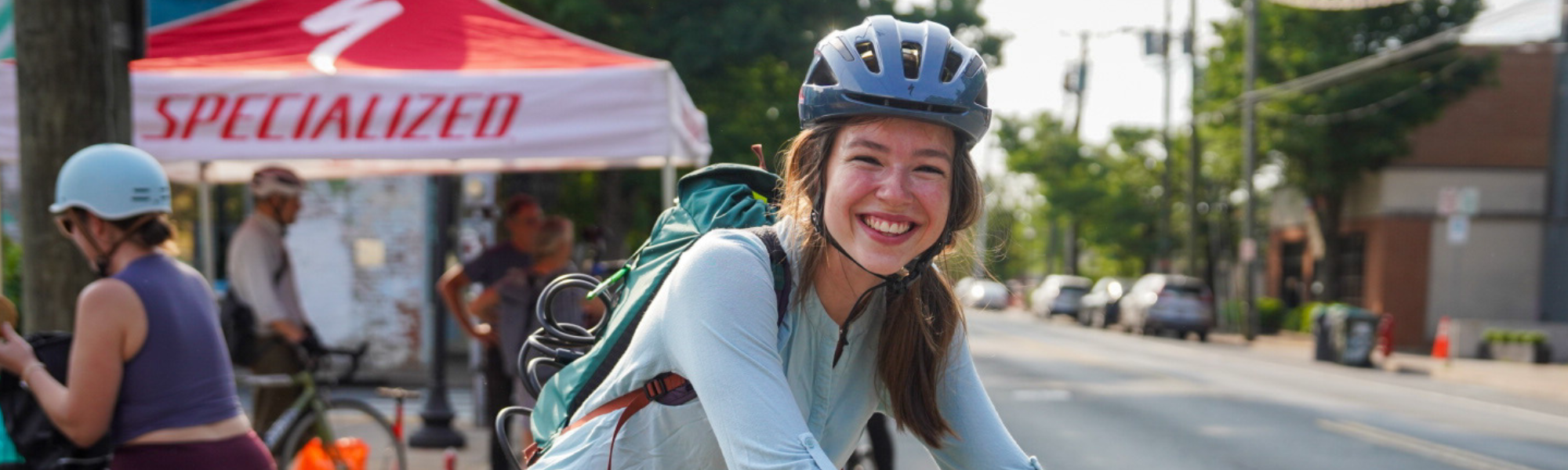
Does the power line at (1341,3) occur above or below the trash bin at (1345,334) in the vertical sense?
above

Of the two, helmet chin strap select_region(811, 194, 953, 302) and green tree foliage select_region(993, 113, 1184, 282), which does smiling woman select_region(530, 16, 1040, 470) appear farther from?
green tree foliage select_region(993, 113, 1184, 282)

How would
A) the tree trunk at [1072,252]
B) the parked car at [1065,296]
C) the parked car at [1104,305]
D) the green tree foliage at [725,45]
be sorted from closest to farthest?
1. the green tree foliage at [725,45]
2. the parked car at [1104,305]
3. the parked car at [1065,296]
4. the tree trunk at [1072,252]

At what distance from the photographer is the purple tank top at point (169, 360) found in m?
3.41

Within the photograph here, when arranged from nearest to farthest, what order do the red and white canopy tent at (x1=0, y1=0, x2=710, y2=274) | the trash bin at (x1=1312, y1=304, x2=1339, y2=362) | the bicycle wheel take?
the red and white canopy tent at (x1=0, y1=0, x2=710, y2=274) → the bicycle wheel → the trash bin at (x1=1312, y1=304, x2=1339, y2=362)

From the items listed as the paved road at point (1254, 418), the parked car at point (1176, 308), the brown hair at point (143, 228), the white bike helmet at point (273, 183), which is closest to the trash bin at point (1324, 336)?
the paved road at point (1254, 418)

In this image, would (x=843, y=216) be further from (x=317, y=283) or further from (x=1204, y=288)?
(x=1204, y=288)

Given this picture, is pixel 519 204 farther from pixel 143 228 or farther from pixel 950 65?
pixel 950 65

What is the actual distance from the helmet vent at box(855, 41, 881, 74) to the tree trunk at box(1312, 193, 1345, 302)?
3558cm

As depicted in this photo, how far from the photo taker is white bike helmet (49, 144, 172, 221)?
3.43 m

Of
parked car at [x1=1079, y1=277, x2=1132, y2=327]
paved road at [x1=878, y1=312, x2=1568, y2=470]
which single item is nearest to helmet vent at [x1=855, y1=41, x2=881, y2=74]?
paved road at [x1=878, y1=312, x2=1568, y2=470]

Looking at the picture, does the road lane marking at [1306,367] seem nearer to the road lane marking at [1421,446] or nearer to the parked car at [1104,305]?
the parked car at [1104,305]

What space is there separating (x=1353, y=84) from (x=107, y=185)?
1270 inches

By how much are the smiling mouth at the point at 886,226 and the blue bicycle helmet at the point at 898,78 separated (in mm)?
167

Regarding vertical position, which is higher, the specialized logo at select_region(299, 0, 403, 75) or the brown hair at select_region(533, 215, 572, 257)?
the specialized logo at select_region(299, 0, 403, 75)
